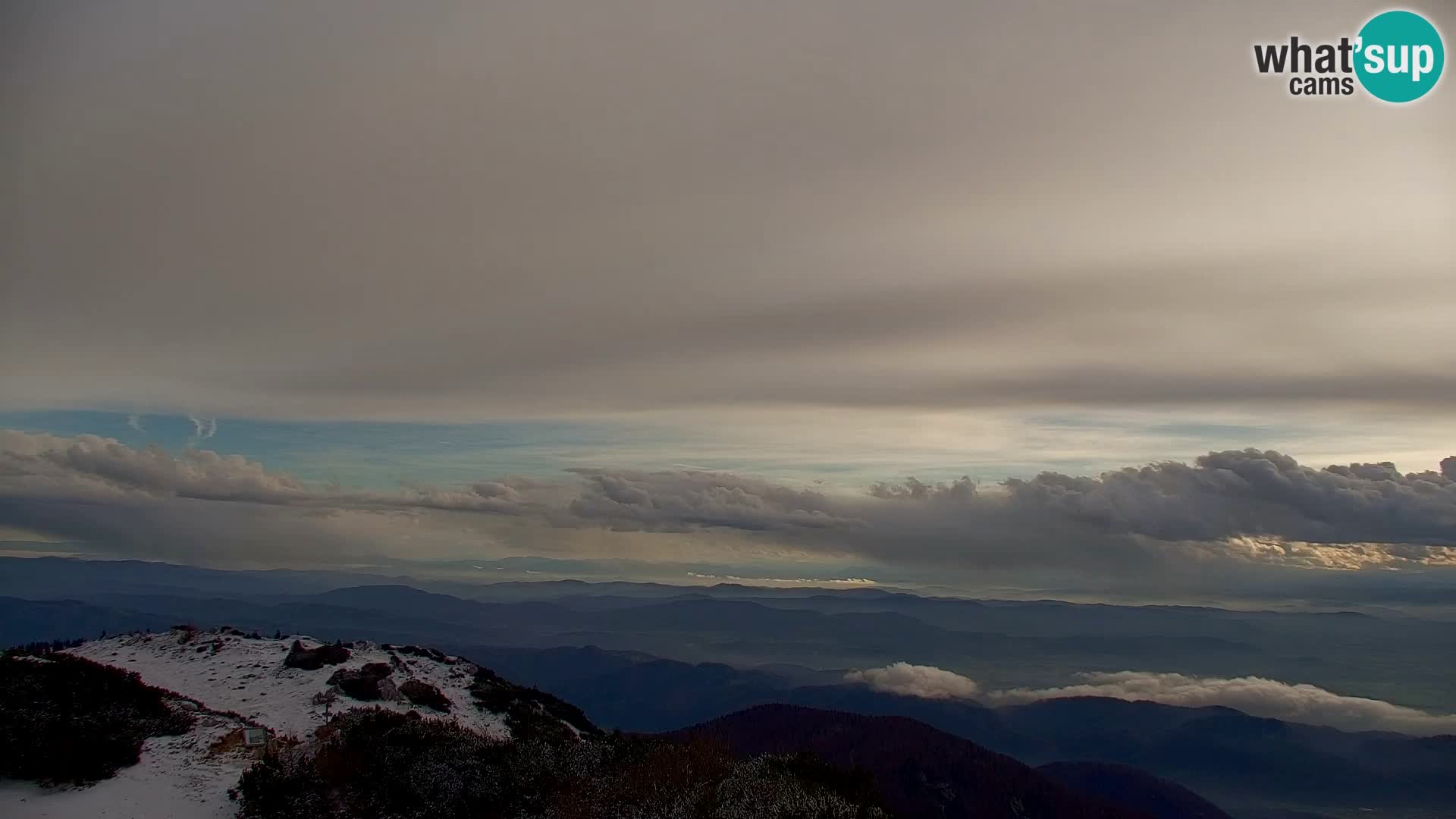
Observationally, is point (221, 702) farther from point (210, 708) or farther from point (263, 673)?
point (263, 673)

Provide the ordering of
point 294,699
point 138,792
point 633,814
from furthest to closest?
point 294,699 < point 138,792 < point 633,814

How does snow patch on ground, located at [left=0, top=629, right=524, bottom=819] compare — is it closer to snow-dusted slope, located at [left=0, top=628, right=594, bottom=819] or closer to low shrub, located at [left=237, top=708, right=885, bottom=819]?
snow-dusted slope, located at [left=0, top=628, right=594, bottom=819]

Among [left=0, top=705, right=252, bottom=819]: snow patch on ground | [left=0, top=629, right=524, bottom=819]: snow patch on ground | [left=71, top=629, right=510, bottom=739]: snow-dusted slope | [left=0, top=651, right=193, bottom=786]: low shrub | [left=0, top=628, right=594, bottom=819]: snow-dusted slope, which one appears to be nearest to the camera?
[left=0, top=705, right=252, bottom=819]: snow patch on ground

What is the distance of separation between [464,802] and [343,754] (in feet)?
26.3

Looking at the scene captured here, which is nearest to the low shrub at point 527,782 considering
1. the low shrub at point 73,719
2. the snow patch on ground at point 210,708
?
the snow patch on ground at point 210,708

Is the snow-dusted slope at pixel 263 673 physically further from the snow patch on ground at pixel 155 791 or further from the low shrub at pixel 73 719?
the snow patch on ground at pixel 155 791

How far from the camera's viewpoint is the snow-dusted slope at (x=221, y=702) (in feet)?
122

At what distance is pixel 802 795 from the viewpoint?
3559 centimetres

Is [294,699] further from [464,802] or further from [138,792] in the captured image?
[464,802]

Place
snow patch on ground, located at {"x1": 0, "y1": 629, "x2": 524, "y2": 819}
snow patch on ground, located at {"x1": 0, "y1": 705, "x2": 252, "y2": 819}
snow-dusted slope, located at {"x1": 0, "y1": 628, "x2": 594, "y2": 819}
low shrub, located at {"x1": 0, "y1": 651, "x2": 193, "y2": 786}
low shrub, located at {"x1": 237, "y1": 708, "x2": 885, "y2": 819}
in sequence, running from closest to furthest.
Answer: snow patch on ground, located at {"x1": 0, "y1": 705, "x2": 252, "y2": 819} < low shrub, located at {"x1": 237, "y1": 708, "x2": 885, "y2": 819} < snow patch on ground, located at {"x1": 0, "y1": 629, "x2": 524, "y2": 819} < snow-dusted slope, located at {"x1": 0, "y1": 628, "x2": 594, "y2": 819} < low shrub, located at {"x1": 0, "y1": 651, "x2": 193, "y2": 786}

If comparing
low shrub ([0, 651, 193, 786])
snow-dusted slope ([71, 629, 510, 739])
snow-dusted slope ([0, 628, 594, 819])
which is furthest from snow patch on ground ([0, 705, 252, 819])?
snow-dusted slope ([71, 629, 510, 739])

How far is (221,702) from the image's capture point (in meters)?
55.9

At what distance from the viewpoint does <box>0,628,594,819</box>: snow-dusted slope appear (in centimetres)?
3709

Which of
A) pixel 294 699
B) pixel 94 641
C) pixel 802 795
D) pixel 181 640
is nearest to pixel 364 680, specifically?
pixel 294 699
